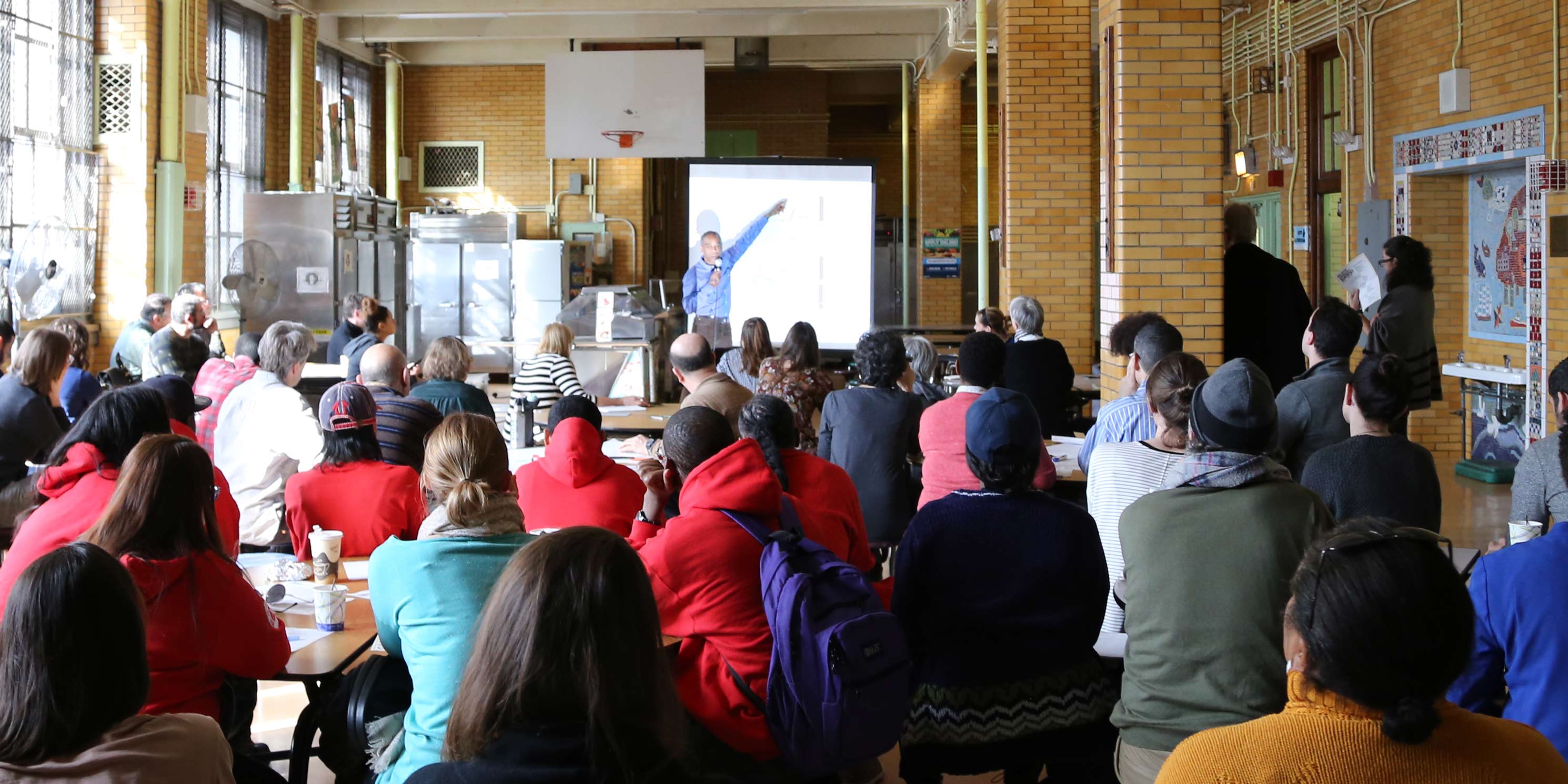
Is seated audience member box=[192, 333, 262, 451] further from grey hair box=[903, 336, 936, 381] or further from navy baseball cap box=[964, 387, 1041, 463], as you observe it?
navy baseball cap box=[964, 387, 1041, 463]

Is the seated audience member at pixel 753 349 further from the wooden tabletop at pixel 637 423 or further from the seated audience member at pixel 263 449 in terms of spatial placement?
the seated audience member at pixel 263 449

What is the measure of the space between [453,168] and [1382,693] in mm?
16963

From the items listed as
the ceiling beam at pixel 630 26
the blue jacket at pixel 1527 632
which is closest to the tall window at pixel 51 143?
the ceiling beam at pixel 630 26

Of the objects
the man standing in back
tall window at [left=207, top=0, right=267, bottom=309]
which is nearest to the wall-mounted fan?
tall window at [left=207, top=0, right=267, bottom=309]

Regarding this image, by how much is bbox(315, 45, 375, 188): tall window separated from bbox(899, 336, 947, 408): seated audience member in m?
9.87

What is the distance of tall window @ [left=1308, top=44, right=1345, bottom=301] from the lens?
476 inches

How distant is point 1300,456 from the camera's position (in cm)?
445

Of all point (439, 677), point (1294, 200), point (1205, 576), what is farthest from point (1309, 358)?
point (1294, 200)

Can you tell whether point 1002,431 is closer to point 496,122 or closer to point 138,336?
point 138,336

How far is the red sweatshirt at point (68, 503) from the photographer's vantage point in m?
3.33

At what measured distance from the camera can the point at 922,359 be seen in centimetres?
715

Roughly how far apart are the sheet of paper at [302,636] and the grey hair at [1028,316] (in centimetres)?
479

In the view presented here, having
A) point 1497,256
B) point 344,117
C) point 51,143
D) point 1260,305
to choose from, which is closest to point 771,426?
point 1260,305

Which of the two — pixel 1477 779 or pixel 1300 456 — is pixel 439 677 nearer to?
pixel 1477 779
